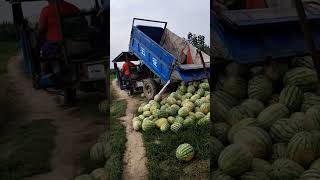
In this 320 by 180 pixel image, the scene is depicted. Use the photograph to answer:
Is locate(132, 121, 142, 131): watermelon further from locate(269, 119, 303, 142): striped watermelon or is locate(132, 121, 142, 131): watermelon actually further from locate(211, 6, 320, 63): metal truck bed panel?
locate(269, 119, 303, 142): striped watermelon

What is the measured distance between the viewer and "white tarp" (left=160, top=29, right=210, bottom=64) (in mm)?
2746

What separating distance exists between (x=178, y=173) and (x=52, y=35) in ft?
2.34

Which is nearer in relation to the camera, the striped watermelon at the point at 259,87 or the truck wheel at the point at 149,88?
the truck wheel at the point at 149,88

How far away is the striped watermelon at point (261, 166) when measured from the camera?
2926mm

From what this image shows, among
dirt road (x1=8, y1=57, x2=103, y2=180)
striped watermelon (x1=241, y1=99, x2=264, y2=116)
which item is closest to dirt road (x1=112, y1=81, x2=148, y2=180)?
dirt road (x1=8, y1=57, x2=103, y2=180)

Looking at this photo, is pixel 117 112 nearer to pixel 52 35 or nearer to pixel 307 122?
pixel 52 35

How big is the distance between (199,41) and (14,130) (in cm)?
78

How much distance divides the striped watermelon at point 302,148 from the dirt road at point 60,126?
2.60 ft

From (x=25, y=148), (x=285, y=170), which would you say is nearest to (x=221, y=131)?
(x=285, y=170)

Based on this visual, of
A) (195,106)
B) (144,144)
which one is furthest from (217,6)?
(144,144)

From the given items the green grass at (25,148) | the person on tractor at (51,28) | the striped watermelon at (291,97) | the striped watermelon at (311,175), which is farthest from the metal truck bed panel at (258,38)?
the green grass at (25,148)

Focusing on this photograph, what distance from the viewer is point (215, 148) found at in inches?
112

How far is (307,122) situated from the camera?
2984 mm

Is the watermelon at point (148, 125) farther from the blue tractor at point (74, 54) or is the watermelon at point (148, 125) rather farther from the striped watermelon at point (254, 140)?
the striped watermelon at point (254, 140)
